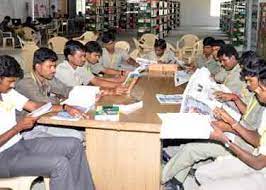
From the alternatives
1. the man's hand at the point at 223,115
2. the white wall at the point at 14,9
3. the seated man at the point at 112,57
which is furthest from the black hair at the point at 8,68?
the white wall at the point at 14,9

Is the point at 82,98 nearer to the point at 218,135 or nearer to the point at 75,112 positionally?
the point at 75,112

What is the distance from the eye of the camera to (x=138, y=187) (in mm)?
2771

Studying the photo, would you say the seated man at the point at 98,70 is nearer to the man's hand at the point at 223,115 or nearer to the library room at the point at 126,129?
the library room at the point at 126,129

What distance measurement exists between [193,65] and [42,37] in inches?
448

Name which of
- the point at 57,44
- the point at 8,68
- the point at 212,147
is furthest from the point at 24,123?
the point at 57,44

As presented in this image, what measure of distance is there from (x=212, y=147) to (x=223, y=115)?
43 centimetres

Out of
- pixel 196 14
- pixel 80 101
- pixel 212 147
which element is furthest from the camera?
pixel 196 14

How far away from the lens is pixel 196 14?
2581cm

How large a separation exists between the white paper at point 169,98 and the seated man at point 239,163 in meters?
0.66

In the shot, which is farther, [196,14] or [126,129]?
[196,14]

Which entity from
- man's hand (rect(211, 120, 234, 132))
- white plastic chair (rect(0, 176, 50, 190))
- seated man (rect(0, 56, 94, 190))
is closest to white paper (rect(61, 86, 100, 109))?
seated man (rect(0, 56, 94, 190))

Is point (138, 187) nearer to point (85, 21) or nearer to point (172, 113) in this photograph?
point (172, 113)

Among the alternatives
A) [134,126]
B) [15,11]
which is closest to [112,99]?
[134,126]

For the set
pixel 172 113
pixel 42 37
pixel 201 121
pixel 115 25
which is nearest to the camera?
pixel 201 121
